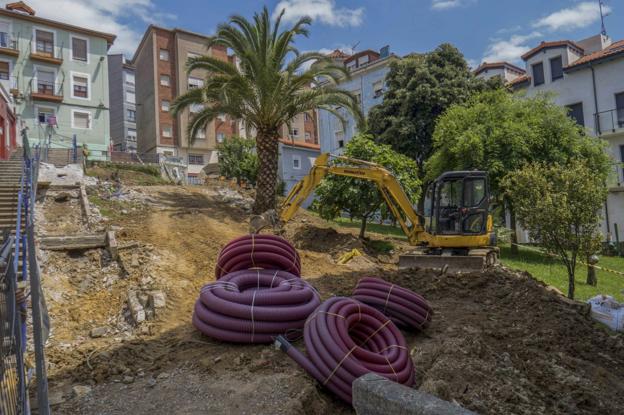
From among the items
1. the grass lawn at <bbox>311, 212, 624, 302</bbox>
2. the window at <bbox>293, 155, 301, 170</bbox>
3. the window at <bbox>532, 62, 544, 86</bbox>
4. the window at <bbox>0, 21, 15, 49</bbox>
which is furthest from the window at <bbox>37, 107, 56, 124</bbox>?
the window at <bbox>532, 62, 544, 86</bbox>

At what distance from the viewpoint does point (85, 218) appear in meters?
13.7

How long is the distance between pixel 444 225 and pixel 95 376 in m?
9.64

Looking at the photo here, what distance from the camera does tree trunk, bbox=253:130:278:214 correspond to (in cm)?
1673

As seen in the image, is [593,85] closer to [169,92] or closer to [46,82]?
[169,92]

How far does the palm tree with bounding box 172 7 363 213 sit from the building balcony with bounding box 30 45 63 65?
2091cm

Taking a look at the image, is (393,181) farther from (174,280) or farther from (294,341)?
(294,341)

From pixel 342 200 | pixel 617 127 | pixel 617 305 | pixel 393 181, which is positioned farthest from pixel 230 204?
pixel 617 127

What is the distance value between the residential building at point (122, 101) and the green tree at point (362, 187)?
37794 mm

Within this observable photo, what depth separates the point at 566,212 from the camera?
9.58 meters

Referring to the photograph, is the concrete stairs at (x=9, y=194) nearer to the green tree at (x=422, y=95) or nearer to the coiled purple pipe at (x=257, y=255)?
the coiled purple pipe at (x=257, y=255)

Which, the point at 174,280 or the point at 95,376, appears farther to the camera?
the point at 174,280

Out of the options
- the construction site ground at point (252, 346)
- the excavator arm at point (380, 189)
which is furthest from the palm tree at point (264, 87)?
the construction site ground at point (252, 346)

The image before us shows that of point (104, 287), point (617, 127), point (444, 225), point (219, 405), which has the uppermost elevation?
point (617, 127)

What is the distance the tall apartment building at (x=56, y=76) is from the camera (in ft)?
100
